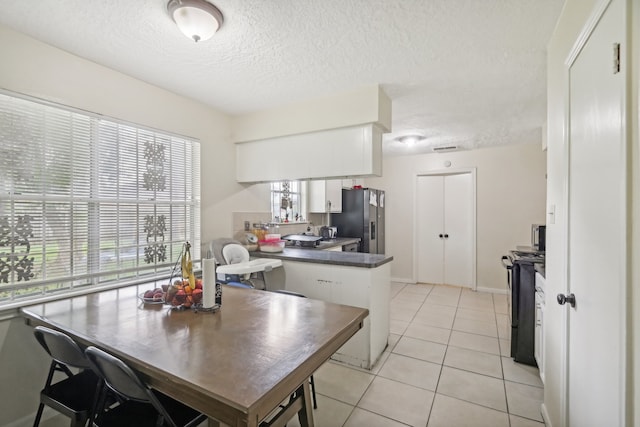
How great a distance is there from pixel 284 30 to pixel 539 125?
11.9 ft

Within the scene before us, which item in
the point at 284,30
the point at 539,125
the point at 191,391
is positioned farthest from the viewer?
the point at 539,125

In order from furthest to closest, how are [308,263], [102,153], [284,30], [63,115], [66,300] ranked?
[308,263]
[102,153]
[63,115]
[66,300]
[284,30]

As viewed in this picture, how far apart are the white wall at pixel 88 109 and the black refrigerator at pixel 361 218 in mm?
2331

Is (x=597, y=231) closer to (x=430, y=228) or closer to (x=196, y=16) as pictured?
(x=196, y=16)

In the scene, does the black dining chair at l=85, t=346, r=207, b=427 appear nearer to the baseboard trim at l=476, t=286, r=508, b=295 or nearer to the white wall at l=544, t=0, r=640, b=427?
the white wall at l=544, t=0, r=640, b=427

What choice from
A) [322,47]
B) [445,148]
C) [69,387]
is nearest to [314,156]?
[322,47]

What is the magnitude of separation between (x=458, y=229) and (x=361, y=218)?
184 centimetres

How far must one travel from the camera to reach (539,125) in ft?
12.6

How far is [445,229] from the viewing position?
5559 millimetres

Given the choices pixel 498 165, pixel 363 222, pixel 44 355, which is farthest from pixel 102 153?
pixel 498 165

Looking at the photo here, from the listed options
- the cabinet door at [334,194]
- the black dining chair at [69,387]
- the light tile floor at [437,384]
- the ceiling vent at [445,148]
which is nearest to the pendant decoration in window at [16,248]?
the black dining chair at [69,387]

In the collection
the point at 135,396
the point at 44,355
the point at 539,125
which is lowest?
the point at 44,355

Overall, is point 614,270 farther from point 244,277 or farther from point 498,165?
point 498,165

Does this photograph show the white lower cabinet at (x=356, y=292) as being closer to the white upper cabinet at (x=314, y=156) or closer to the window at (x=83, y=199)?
the white upper cabinet at (x=314, y=156)
